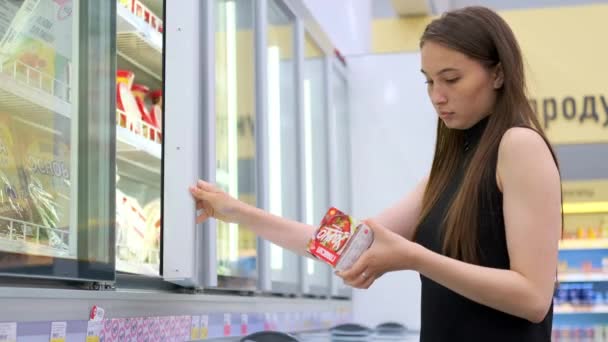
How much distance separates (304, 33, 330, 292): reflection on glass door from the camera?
17.6ft

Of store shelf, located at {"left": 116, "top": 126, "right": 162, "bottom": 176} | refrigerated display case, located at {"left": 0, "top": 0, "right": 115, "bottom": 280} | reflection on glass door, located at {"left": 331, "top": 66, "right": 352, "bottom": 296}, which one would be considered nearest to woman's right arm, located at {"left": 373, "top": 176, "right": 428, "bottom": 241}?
refrigerated display case, located at {"left": 0, "top": 0, "right": 115, "bottom": 280}

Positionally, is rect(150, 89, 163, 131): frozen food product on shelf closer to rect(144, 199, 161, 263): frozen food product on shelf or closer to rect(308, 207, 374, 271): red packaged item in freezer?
rect(144, 199, 161, 263): frozen food product on shelf

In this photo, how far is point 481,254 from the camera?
6.20ft

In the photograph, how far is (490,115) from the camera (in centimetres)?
197

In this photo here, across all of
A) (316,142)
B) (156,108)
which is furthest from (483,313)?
(316,142)

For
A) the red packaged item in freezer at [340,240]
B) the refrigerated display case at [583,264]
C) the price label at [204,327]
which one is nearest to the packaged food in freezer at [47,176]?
the red packaged item in freezer at [340,240]

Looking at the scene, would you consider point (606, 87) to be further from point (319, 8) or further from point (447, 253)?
point (447, 253)

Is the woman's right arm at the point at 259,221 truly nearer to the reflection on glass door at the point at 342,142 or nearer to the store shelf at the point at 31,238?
the store shelf at the point at 31,238

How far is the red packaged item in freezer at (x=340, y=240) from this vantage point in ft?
6.14

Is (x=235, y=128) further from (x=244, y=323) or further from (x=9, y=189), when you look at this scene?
(x=9, y=189)

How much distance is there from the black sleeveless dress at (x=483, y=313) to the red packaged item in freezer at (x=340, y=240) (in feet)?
0.62

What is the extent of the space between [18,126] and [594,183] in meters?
9.91

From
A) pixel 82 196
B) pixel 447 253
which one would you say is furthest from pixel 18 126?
pixel 447 253

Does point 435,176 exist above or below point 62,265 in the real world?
above
